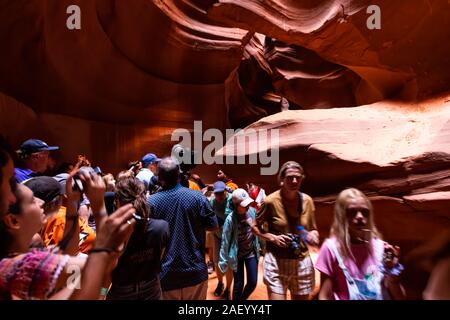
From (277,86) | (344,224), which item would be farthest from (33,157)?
(277,86)

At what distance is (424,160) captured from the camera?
335 cm

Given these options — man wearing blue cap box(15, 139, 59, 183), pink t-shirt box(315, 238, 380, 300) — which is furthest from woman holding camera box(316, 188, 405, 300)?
man wearing blue cap box(15, 139, 59, 183)

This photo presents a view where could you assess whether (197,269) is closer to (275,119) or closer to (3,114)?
(275,119)

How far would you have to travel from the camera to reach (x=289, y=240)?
204cm

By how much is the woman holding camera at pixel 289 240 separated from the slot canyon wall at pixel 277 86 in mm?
816

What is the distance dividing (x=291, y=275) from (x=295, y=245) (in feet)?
0.70

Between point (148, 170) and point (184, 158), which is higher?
point (184, 158)

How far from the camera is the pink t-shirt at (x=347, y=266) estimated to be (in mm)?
1328

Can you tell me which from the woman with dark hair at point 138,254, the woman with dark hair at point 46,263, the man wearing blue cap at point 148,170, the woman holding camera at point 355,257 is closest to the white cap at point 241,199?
the man wearing blue cap at point 148,170

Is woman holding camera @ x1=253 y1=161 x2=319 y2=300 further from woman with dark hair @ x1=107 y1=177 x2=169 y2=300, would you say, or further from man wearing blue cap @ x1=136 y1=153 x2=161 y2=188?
man wearing blue cap @ x1=136 y1=153 x2=161 y2=188

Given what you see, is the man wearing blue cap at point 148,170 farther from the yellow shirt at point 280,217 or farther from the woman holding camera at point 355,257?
the woman holding camera at point 355,257

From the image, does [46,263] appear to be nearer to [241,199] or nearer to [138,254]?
[138,254]

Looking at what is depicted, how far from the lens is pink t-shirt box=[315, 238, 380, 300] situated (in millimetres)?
1328

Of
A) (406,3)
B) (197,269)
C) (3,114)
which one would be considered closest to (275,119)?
(406,3)
